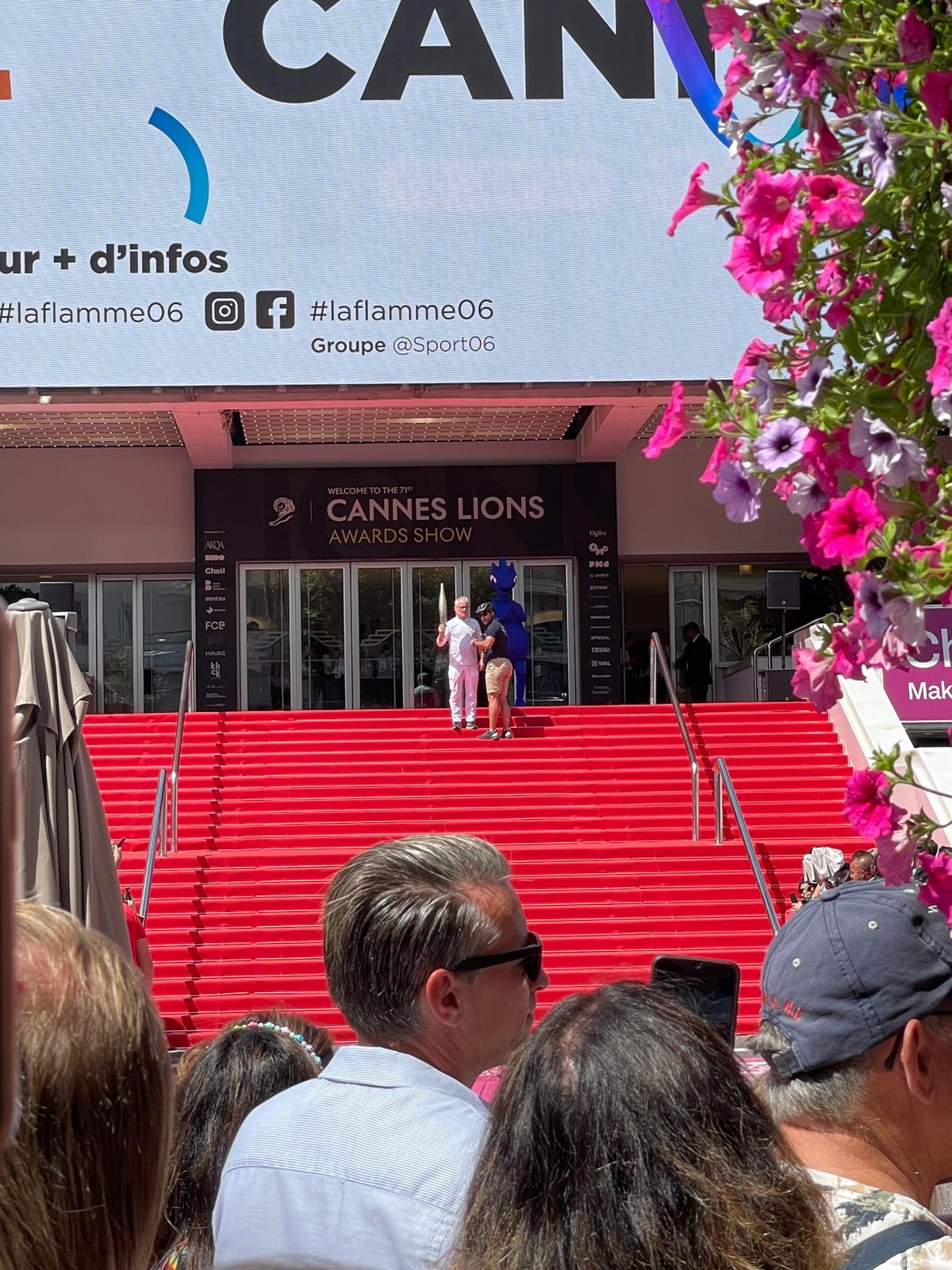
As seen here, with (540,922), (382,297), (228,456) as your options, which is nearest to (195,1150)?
(540,922)

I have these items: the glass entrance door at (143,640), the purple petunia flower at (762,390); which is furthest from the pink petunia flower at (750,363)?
the glass entrance door at (143,640)

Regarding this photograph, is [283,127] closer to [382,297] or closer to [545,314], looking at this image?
[382,297]

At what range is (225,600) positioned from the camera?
24438 millimetres

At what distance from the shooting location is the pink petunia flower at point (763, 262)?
2016 mm

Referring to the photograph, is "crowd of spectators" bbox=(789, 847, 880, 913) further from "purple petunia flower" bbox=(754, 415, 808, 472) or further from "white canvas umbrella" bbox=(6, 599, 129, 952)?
"purple petunia flower" bbox=(754, 415, 808, 472)

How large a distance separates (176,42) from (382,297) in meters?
4.37

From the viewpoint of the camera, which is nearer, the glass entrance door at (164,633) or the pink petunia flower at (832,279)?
the pink petunia flower at (832,279)

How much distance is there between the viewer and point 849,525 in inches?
74.9

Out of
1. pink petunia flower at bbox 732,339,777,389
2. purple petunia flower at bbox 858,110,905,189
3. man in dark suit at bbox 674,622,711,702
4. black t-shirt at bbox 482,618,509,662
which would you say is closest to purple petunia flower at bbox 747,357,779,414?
pink petunia flower at bbox 732,339,777,389

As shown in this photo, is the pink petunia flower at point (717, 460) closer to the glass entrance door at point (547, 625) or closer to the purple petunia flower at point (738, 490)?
the purple petunia flower at point (738, 490)

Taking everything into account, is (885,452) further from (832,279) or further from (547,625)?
(547,625)

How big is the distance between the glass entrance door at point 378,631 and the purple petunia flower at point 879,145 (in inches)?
901

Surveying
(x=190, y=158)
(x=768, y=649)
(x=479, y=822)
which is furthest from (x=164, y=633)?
(x=479, y=822)

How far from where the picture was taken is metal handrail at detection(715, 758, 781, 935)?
44.2ft
